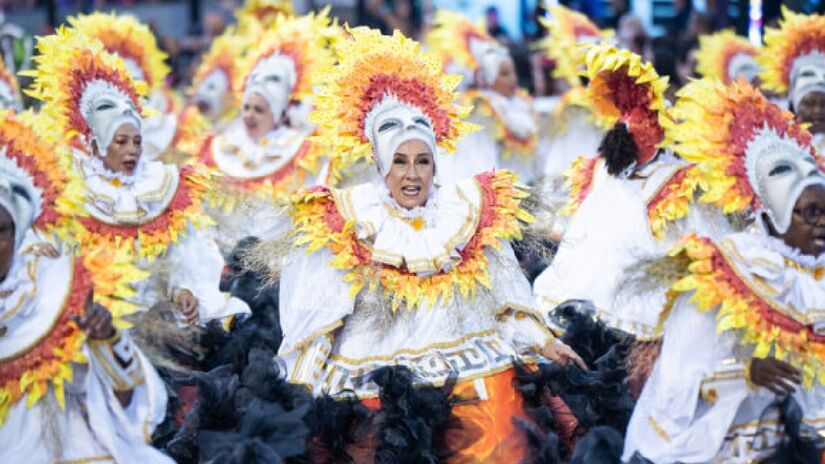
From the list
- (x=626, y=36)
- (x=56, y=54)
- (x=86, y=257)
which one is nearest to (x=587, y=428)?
(x=86, y=257)

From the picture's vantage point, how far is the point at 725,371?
5387 millimetres

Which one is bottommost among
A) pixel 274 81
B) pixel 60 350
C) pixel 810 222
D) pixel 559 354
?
pixel 559 354

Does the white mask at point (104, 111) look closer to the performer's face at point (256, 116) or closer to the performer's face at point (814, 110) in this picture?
the performer's face at point (256, 116)

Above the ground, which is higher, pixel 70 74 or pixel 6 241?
pixel 70 74

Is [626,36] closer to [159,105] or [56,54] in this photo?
[159,105]

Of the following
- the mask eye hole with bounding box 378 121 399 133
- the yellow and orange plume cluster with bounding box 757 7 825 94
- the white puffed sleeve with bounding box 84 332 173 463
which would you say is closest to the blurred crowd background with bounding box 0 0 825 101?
the yellow and orange plume cluster with bounding box 757 7 825 94

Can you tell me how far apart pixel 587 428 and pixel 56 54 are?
3.30m

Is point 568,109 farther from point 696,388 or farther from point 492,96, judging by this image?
point 696,388

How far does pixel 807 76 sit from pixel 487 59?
372 centimetres

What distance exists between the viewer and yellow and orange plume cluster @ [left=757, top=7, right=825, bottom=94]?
365 inches

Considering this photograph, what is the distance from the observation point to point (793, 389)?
17.2 feet

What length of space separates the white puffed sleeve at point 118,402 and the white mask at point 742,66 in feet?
21.8

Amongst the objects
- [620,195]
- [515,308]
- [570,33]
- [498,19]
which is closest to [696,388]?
[515,308]

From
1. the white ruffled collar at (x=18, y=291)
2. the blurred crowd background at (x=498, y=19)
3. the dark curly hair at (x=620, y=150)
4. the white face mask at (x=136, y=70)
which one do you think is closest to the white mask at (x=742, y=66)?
the blurred crowd background at (x=498, y=19)
